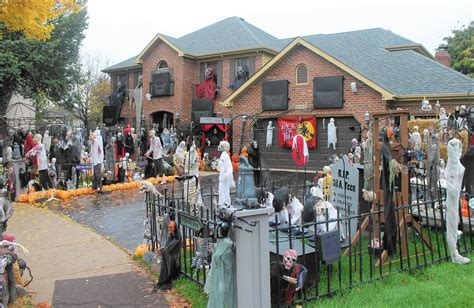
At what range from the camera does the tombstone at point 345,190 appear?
7316 millimetres

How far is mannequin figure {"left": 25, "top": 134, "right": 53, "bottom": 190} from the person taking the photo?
42.6ft

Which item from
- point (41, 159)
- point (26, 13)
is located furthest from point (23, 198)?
point (26, 13)

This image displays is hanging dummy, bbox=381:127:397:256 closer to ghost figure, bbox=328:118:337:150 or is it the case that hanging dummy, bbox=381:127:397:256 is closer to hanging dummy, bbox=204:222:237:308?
hanging dummy, bbox=204:222:237:308

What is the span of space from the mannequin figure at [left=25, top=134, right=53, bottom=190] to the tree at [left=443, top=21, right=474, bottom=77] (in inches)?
1220

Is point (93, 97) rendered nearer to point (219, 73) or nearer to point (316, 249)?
point (219, 73)

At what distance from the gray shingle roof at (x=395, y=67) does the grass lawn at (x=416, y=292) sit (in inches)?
476

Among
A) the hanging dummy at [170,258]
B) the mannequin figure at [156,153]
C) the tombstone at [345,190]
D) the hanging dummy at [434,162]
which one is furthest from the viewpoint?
the mannequin figure at [156,153]

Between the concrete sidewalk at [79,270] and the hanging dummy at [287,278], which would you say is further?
the concrete sidewalk at [79,270]

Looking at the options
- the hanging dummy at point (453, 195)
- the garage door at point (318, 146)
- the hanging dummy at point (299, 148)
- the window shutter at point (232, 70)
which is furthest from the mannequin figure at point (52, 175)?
the window shutter at point (232, 70)

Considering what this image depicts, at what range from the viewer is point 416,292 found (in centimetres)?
546

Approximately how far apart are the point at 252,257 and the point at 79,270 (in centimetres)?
342

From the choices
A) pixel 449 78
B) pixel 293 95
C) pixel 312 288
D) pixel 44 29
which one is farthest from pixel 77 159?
pixel 449 78

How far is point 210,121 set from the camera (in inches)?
881

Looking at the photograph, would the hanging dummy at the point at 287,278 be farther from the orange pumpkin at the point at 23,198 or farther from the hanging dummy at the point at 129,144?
the hanging dummy at the point at 129,144
